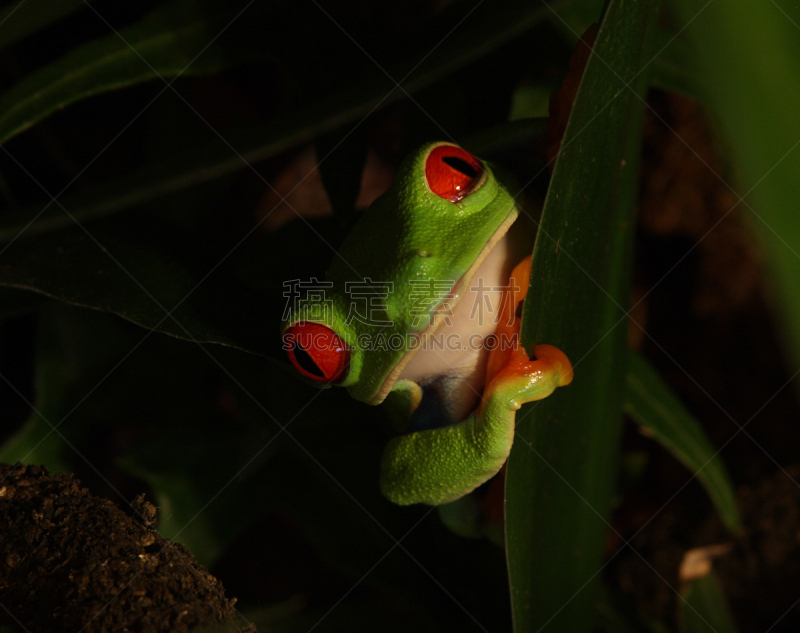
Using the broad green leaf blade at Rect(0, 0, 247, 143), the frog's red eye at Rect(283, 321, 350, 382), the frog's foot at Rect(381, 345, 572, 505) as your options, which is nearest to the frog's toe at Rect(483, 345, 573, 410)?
the frog's foot at Rect(381, 345, 572, 505)

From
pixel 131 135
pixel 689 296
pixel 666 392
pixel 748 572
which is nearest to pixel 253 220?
pixel 131 135

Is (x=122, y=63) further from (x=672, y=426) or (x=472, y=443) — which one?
(x=672, y=426)

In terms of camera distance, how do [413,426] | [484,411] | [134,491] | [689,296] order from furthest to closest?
1. [689,296]
2. [134,491]
3. [413,426]
4. [484,411]

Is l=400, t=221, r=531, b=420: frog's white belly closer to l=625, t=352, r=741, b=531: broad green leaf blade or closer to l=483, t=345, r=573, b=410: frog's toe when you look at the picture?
l=483, t=345, r=573, b=410: frog's toe

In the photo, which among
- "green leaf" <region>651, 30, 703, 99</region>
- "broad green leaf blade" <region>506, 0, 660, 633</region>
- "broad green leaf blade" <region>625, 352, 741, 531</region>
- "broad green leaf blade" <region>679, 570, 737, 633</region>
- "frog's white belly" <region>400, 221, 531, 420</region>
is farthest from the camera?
"broad green leaf blade" <region>679, 570, 737, 633</region>

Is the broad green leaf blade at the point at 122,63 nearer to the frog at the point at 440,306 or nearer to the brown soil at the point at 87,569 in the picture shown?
the frog at the point at 440,306

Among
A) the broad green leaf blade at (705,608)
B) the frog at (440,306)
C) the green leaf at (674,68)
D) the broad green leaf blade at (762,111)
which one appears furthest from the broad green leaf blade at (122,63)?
the broad green leaf blade at (705,608)

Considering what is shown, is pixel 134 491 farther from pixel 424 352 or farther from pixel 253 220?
pixel 424 352
